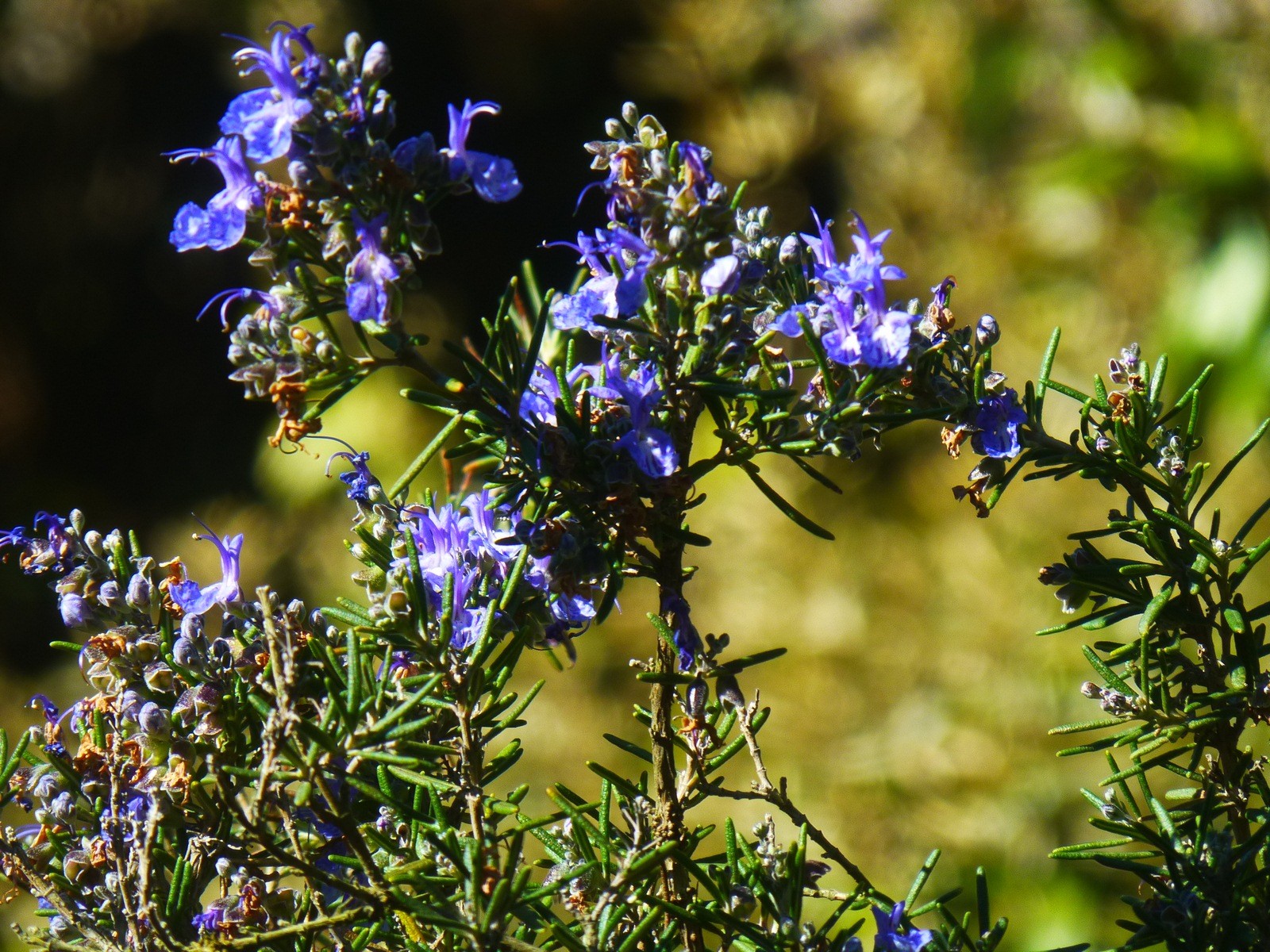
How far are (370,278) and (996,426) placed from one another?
0.92ft

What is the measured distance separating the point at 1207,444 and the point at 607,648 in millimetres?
1474

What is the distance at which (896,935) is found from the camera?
42 centimetres

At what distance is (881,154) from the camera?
2.88m

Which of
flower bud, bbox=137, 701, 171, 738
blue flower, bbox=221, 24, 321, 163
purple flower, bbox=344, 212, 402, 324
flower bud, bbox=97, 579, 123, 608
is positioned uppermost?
blue flower, bbox=221, 24, 321, 163

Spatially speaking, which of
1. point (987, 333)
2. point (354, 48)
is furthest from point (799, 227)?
point (354, 48)

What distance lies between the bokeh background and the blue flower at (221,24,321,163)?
1.97 m

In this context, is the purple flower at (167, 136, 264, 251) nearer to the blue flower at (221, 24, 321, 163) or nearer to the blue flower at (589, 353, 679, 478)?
the blue flower at (221, 24, 321, 163)

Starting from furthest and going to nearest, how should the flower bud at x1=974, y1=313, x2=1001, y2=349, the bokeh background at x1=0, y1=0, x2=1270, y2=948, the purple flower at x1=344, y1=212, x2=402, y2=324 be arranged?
the bokeh background at x1=0, y1=0, x2=1270, y2=948
the flower bud at x1=974, y1=313, x2=1001, y2=349
the purple flower at x1=344, y1=212, x2=402, y2=324

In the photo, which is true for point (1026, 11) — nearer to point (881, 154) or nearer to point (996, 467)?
point (881, 154)

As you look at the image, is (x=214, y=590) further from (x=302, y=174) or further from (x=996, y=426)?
(x=996, y=426)

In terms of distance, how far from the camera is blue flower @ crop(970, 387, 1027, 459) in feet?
1.55

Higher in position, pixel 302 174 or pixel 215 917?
pixel 302 174

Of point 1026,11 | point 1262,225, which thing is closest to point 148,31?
point 1026,11

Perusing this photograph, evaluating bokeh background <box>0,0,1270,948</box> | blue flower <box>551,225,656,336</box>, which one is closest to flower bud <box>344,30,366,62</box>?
blue flower <box>551,225,656,336</box>
